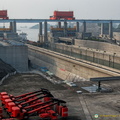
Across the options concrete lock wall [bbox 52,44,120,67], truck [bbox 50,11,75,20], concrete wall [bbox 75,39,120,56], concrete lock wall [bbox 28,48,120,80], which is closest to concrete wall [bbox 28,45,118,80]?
concrete lock wall [bbox 28,48,120,80]

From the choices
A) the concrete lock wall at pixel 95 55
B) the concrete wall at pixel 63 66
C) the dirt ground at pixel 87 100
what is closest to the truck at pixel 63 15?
the concrete lock wall at pixel 95 55

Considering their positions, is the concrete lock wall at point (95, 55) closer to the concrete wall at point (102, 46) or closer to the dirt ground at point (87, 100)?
the concrete wall at point (102, 46)

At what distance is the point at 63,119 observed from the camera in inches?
634

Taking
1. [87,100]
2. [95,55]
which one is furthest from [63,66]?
[87,100]

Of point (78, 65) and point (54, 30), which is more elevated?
point (54, 30)

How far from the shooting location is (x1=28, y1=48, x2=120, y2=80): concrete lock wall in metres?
42.6

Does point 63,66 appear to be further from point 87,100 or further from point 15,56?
point 87,100

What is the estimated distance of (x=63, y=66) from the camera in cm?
5325

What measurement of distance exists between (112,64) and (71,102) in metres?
30.4

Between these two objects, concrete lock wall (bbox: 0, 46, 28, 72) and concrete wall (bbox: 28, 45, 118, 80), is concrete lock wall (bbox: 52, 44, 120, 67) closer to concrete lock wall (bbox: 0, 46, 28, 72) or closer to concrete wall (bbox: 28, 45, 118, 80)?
concrete wall (bbox: 28, 45, 118, 80)

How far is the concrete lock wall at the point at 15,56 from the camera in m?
48.6

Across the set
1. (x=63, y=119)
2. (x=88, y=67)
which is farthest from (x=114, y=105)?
(x=88, y=67)

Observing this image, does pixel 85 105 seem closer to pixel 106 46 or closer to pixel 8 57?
pixel 8 57

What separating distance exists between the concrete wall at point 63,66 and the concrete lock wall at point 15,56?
8.22 m
